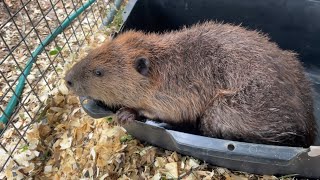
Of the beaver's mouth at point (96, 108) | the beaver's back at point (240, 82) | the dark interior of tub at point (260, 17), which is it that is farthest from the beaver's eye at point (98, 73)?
the dark interior of tub at point (260, 17)

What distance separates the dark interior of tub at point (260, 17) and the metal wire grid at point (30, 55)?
62 cm

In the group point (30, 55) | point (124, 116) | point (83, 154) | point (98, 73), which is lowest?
point (83, 154)

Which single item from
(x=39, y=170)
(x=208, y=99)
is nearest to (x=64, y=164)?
(x=39, y=170)

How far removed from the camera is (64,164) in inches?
92.5

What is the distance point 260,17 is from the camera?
2912 mm

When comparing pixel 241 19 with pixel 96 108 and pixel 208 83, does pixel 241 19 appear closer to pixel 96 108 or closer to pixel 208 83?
pixel 208 83

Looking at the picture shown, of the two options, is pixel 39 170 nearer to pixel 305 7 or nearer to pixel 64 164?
pixel 64 164

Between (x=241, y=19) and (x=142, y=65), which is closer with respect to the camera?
(x=142, y=65)

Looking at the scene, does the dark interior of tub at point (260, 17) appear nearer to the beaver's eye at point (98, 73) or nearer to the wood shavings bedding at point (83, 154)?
the beaver's eye at point (98, 73)

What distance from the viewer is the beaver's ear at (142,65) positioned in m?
2.12

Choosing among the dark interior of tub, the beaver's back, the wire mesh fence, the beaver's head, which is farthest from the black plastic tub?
the wire mesh fence

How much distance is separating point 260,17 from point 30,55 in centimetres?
188

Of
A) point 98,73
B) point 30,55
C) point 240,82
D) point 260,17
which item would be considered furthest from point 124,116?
point 260,17

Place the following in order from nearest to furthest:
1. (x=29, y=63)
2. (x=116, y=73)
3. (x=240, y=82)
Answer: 1. (x=240, y=82)
2. (x=116, y=73)
3. (x=29, y=63)
